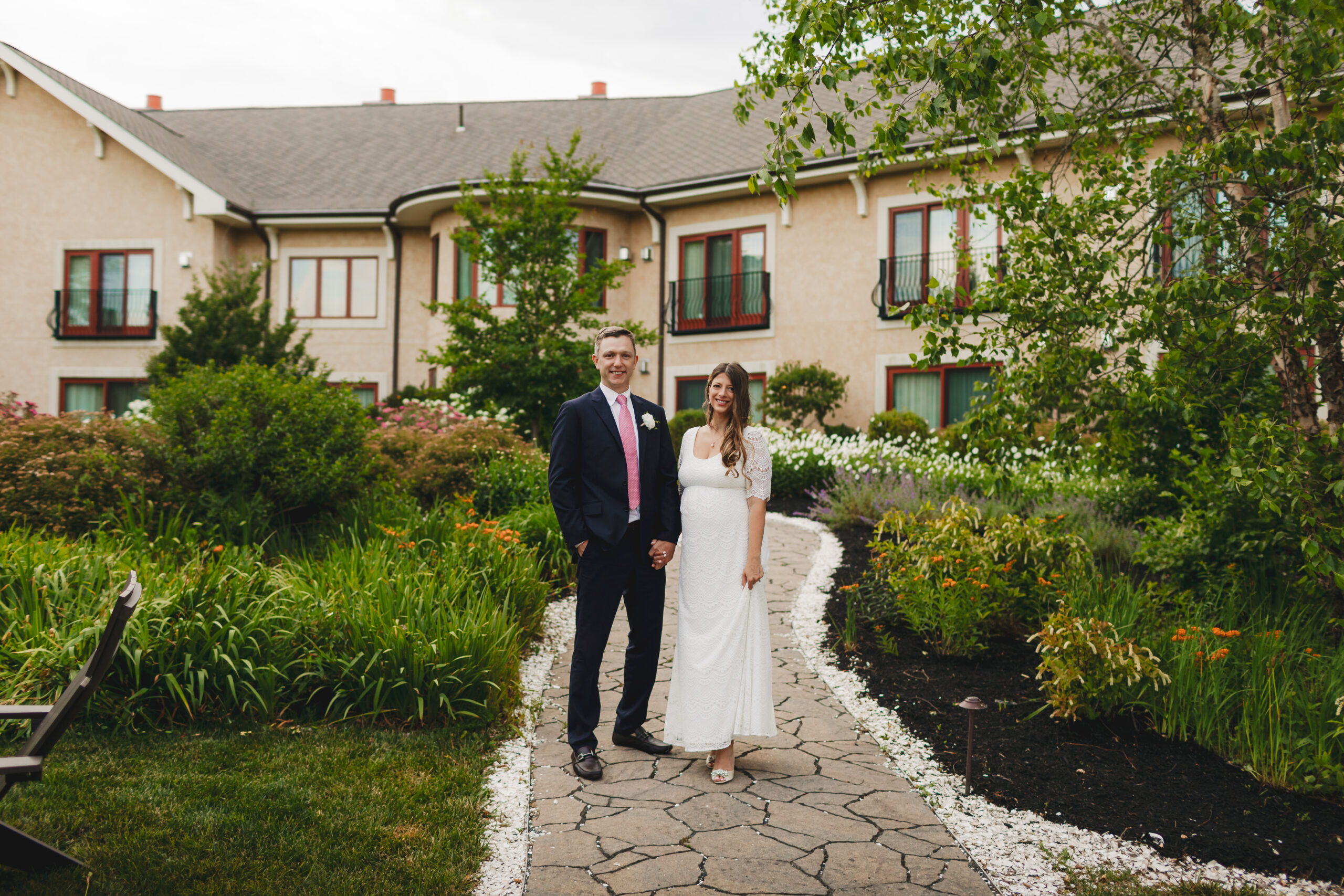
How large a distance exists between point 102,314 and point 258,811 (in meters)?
20.2

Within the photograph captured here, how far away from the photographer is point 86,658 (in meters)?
4.51

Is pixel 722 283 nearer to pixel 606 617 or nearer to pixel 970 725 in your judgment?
pixel 606 617

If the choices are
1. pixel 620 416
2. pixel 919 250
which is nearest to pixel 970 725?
pixel 620 416

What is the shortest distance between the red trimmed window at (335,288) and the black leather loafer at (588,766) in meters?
18.2

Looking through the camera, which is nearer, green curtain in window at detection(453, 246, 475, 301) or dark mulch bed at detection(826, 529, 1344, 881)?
dark mulch bed at detection(826, 529, 1344, 881)

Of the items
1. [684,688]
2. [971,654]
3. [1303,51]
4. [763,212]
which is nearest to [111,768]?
[684,688]

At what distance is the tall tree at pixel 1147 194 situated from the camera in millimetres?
3531

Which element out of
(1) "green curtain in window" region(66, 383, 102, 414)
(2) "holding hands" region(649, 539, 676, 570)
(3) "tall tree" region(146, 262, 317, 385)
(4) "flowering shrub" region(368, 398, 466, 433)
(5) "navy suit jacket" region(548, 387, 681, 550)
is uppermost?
(3) "tall tree" region(146, 262, 317, 385)

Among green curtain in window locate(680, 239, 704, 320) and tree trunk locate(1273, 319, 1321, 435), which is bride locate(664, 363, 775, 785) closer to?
tree trunk locate(1273, 319, 1321, 435)

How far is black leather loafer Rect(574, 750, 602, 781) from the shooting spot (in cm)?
414

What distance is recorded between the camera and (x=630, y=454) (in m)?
4.37

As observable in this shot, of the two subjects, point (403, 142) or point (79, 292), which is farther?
point (403, 142)

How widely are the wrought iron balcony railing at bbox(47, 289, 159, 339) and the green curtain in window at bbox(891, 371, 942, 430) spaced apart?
16.1 m

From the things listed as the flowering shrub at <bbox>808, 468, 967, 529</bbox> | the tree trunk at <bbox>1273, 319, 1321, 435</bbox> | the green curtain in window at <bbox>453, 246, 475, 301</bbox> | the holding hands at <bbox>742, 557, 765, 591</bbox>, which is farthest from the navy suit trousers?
the green curtain in window at <bbox>453, 246, 475, 301</bbox>
